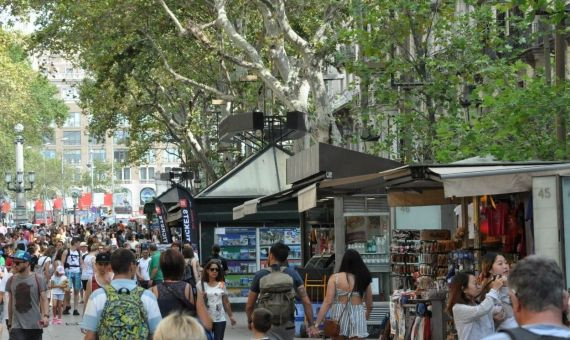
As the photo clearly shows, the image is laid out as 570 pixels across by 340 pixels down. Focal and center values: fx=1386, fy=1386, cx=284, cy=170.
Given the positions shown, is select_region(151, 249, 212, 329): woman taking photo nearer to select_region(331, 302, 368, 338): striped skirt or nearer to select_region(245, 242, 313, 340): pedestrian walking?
select_region(245, 242, 313, 340): pedestrian walking

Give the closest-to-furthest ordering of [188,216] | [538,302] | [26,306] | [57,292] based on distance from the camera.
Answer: [538,302], [26,306], [57,292], [188,216]

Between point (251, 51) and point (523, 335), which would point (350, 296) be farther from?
point (251, 51)

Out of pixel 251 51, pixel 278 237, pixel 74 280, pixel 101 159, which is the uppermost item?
pixel 101 159

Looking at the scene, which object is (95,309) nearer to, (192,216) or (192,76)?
(192,216)

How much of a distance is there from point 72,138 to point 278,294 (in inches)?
6452

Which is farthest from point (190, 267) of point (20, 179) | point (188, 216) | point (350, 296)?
point (20, 179)

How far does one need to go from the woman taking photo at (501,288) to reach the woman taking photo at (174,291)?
225 cm

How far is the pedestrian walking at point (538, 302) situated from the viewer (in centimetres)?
512

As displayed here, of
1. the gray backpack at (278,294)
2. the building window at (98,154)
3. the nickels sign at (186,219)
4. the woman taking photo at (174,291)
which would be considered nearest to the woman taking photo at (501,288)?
the gray backpack at (278,294)

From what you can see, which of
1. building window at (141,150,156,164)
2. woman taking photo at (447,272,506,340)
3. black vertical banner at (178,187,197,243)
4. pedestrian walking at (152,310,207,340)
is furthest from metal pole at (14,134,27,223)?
pedestrian walking at (152,310,207,340)

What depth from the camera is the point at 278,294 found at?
12117 mm

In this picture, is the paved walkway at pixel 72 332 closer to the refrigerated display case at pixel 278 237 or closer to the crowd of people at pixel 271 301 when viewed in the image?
the refrigerated display case at pixel 278 237

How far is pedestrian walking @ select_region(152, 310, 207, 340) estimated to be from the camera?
602 centimetres

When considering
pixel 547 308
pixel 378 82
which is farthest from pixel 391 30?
pixel 547 308
